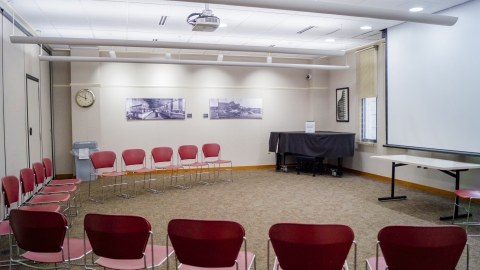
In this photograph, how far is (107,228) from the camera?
2551mm

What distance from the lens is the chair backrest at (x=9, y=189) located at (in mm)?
4039

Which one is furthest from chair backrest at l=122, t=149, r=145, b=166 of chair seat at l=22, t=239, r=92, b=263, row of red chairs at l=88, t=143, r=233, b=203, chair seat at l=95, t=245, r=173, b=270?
chair seat at l=95, t=245, r=173, b=270

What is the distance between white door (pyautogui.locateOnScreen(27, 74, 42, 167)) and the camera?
6.72 metres

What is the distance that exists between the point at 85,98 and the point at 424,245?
8.67 metres

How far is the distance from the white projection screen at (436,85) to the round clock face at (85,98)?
730cm

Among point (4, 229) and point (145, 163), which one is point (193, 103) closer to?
point (145, 163)

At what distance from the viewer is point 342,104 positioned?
10.1 meters

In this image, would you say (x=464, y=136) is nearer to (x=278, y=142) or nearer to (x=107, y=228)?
(x=278, y=142)

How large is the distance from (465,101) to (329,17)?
280cm

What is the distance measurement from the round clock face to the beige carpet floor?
2102 mm

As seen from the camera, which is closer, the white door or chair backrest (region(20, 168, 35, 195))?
chair backrest (region(20, 168, 35, 195))

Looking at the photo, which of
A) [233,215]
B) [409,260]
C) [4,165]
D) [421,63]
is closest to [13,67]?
[4,165]

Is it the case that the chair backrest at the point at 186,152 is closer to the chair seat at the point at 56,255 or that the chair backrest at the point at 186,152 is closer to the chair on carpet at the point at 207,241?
the chair seat at the point at 56,255

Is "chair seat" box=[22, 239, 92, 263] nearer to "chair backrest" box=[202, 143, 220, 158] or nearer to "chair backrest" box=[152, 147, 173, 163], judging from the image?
"chair backrest" box=[152, 147, 173, 163]
